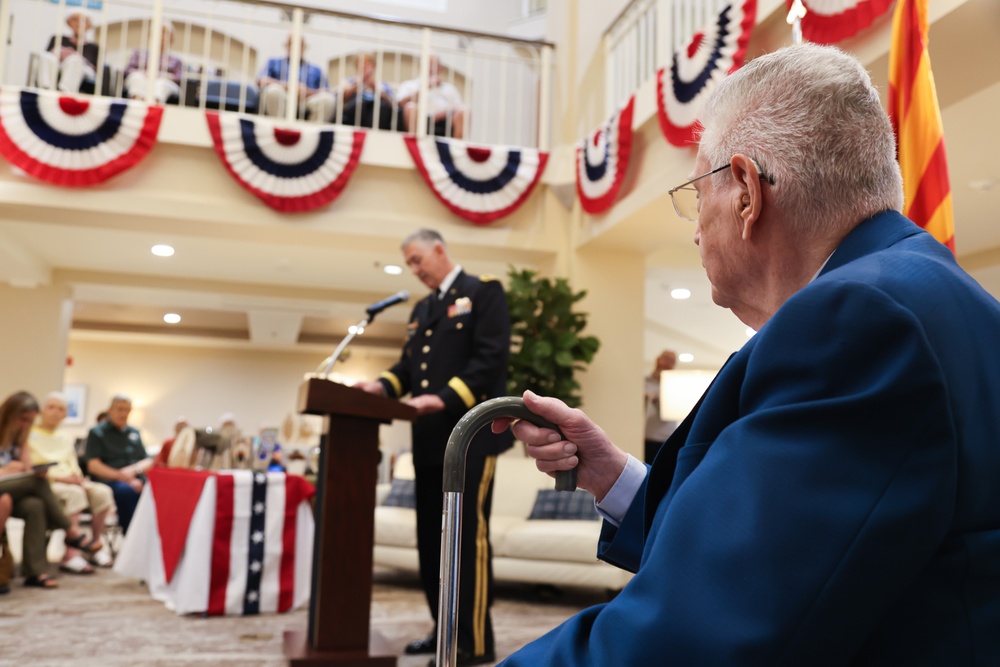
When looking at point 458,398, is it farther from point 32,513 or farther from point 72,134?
point 72,134

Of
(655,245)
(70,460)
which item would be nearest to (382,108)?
(655,245)

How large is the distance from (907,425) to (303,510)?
4042 mm

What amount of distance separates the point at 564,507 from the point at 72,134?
3819 mm

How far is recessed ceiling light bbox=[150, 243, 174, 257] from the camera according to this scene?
24.2ft

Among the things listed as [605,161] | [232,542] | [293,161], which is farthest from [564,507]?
[293,161]

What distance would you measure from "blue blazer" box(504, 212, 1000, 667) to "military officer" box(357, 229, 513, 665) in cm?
233

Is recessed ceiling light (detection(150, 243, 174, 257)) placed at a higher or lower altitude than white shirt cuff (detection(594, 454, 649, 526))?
higher

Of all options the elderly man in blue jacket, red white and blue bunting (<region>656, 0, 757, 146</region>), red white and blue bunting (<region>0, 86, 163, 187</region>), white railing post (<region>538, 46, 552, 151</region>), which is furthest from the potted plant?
the elderly man in blue jacket

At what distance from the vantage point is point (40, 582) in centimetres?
473

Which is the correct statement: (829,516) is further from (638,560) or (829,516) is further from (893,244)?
(638,560)

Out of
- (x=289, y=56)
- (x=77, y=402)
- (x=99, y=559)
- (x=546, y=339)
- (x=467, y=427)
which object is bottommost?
(x=99, y=559)

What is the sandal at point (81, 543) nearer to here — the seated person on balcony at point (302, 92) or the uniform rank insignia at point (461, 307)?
the seated person on balcony at point (302, 92)

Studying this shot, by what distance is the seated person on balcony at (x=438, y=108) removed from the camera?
22.5 feet

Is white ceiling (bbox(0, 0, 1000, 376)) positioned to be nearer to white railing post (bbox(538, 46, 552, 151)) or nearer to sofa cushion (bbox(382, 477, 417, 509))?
white railing post (bbox(538, 46, 552, 151))
